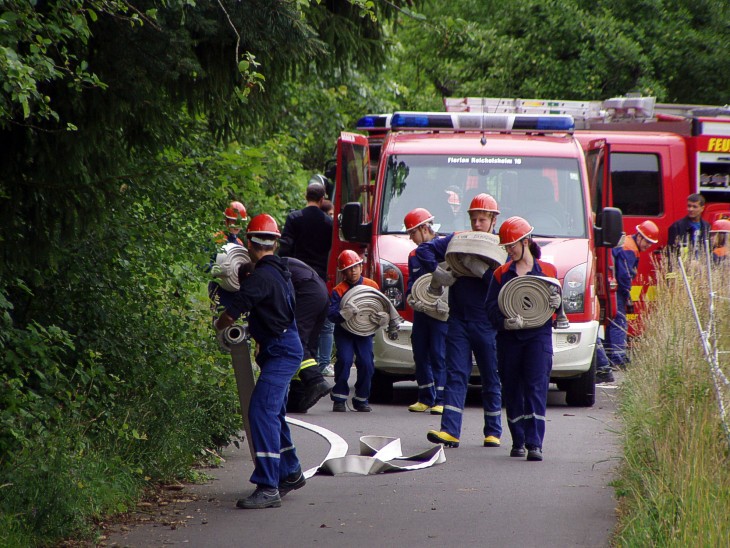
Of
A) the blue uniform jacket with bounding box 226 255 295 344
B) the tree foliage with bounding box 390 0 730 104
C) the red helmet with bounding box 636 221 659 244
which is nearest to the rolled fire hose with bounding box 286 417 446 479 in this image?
the blue uniform jacket with bounding box 226 255 295 344

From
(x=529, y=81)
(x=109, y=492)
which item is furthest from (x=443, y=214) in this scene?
(x=529, y=81)

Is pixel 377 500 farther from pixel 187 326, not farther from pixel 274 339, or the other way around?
pixel 187 326

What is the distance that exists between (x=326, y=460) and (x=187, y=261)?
1.75m

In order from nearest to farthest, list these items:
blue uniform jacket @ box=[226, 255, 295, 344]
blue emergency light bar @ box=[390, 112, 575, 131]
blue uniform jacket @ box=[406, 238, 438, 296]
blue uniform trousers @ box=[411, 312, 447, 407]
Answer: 1. blue uniform jacket @ box=[226, 255, 295, 344]
2. blue uniform jacket @ box=[406, 238, 438, 296]
3. blue uniform trousers @ box=[411, 312, 447, 407]
4. blue emergency light bar @ box=[390, 112, 575, 131]

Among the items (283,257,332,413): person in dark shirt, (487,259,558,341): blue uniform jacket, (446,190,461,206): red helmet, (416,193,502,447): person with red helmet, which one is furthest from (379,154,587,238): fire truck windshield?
(487,259,558,341): blue uniform jacket

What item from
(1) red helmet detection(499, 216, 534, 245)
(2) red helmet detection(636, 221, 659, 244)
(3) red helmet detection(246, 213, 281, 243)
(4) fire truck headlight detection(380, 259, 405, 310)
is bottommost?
(4) fire truck headlight detection(380, 259, 405, 310)

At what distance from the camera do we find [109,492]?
7340mm

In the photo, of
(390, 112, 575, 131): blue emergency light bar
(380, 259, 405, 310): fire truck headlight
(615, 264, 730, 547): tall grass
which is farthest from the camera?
(390, 112, 575, 131): blue emergency light bar

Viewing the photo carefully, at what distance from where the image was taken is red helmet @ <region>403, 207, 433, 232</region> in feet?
39.2

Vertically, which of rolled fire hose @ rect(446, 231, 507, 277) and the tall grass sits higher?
rolled fire hose @ rect(446, 231, 507, 277)

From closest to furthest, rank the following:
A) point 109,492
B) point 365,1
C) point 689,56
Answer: point 365,1, point 109,492, point 689,56

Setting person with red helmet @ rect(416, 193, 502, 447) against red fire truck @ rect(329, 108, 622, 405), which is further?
red fire truck @ rect(329, 108, 622, 405)

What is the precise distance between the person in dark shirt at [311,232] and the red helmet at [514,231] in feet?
19.9

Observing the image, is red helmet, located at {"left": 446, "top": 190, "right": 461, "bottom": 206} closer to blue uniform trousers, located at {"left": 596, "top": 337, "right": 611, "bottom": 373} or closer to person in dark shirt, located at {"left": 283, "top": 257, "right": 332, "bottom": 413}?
person in dark shirt, located at {"left": 283, "top": 257, "right": 332, "bottom": 413}
